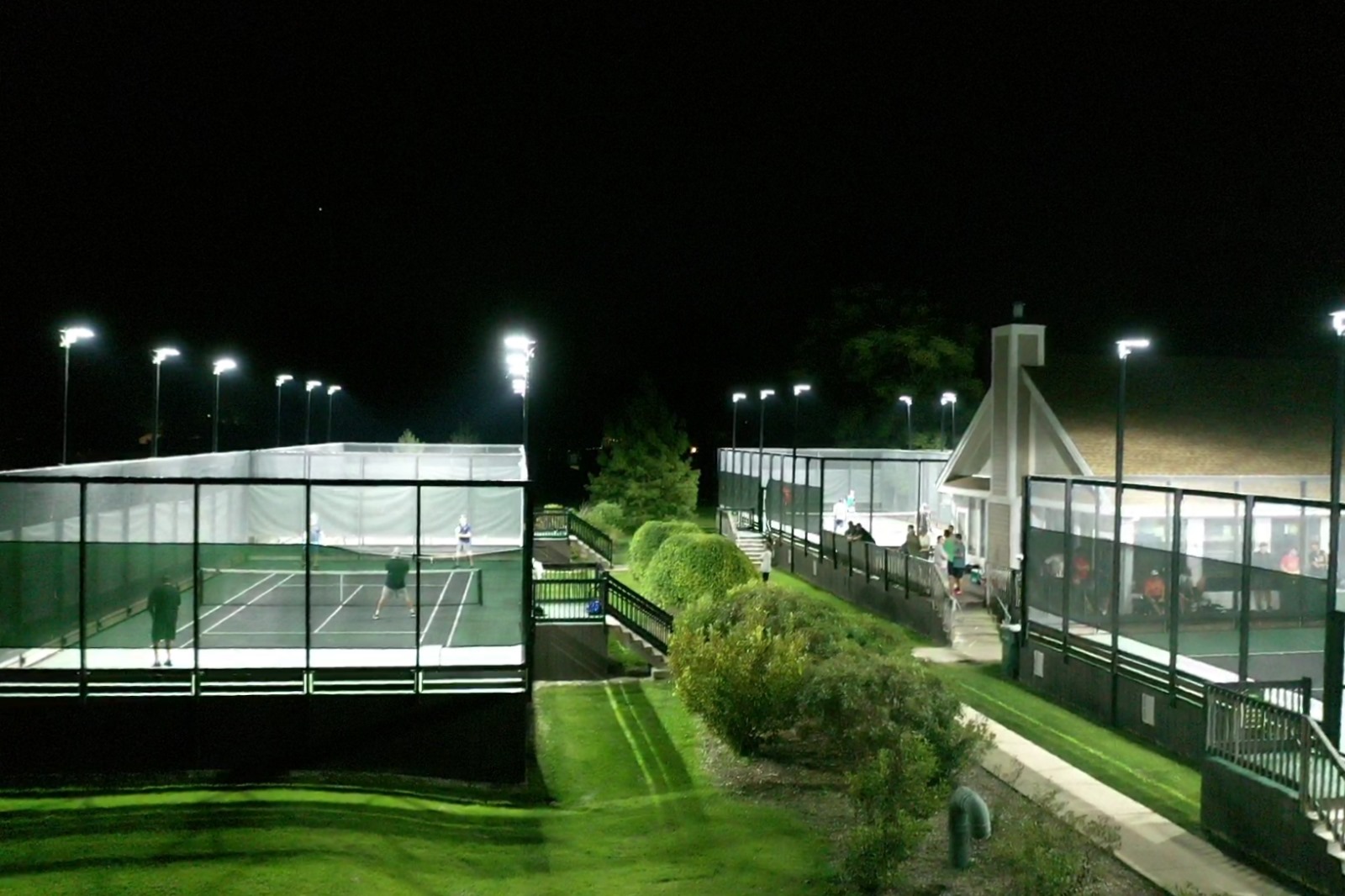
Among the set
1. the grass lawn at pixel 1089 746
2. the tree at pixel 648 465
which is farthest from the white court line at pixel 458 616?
the tree at pixel 648 465

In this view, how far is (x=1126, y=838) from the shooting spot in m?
12.0

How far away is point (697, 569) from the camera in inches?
989

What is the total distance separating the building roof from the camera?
90.9ft

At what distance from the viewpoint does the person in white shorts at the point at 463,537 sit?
15242mm

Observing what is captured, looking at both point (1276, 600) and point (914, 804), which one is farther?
point (1276, 600)

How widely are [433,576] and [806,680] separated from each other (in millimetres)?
5311

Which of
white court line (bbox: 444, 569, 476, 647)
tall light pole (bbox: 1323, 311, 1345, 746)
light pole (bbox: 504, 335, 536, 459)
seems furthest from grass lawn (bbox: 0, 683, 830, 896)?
light pole (bbox: 504, 335, 536, 459)

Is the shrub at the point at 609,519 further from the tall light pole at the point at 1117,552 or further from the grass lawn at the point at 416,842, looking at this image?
the grass lawn at the point at 416,842

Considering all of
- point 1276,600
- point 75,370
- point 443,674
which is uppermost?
point 75,370

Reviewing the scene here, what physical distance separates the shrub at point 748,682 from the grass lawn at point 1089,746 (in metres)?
2.21

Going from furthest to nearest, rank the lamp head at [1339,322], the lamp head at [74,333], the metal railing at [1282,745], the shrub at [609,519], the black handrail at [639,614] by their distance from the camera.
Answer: the shrub at [609,519] < the black handrail at [639,614] < the lamp head at [74,333] < the lamp head at [1339,322] < the metal railing at [1282,745]

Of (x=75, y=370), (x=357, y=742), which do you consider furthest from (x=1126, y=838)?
(x=75, y=370)

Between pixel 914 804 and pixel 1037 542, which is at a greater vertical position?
pixel 1037 542

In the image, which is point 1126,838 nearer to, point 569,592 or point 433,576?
point 433,576
